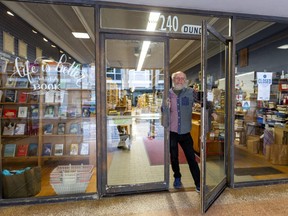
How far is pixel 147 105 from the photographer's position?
4086mm

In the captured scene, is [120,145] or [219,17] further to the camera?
[120,145]

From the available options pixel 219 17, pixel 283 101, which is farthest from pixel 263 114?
pixel 219 17

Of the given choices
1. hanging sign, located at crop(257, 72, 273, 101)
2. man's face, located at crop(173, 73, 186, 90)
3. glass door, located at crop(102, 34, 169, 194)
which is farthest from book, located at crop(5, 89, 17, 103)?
hanging sign, located at crop(257, 72, 273, 101)

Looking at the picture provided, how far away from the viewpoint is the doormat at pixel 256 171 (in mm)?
3422

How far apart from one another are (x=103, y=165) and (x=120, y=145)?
1.81 meters

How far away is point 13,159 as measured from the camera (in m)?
3.23

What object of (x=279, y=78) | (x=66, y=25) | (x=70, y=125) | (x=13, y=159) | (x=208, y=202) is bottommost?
(x=208, y=202)

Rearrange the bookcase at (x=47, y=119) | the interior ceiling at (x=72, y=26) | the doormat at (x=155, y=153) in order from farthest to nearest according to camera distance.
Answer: the doormat at (x=155, y=153)
the bookcase at (x=47, y=119)
the interior ceiling at (x=72, y=26)

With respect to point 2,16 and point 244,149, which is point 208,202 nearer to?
point 244,149

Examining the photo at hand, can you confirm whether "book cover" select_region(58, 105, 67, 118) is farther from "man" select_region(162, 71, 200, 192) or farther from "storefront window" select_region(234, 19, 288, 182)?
"storefront window" select_region(234, 19, 288, 182)

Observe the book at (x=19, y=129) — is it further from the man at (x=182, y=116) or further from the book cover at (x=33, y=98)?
the man at (x=182, y=116)

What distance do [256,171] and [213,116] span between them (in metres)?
1.55

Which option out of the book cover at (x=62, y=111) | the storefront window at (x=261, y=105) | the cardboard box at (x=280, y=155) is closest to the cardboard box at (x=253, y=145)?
the storefront window at (x=261, y=105)

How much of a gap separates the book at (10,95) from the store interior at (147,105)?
0.35 feet
